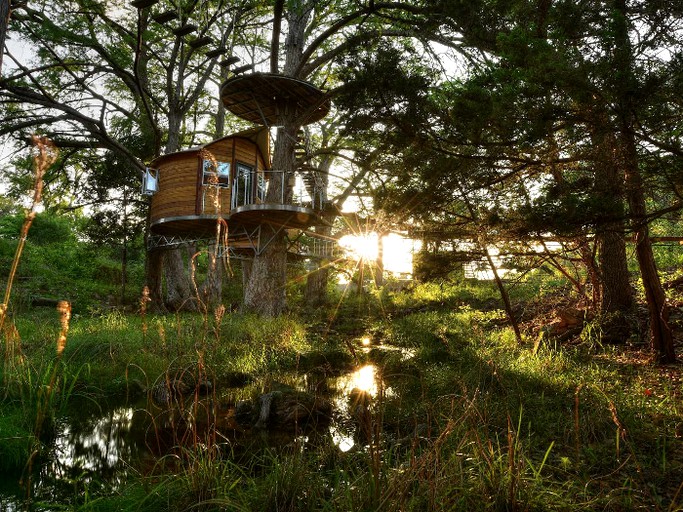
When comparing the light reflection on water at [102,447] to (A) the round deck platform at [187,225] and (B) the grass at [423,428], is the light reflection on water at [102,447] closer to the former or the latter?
(B) the grass at [423,428]

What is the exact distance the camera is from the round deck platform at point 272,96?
1305 centimetres

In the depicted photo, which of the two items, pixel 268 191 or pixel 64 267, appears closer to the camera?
pixel 268 191

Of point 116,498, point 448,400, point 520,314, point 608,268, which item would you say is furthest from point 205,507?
point 520,314

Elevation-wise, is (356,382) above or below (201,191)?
below

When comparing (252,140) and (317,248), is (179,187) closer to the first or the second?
(252,140)

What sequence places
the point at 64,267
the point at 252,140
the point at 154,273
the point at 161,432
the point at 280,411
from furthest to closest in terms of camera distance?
the point at 64,267 → the point at 252,140 → the point at 154,273 → the point at 280,411 → the point at 161,432

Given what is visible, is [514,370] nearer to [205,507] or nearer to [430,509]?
[430,509]

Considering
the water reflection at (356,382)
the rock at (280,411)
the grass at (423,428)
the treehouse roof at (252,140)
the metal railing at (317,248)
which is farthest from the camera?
the metal railing at (317,248)

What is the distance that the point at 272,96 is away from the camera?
14.0 m

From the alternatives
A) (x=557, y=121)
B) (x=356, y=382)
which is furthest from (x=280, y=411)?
(x=557, y=121)

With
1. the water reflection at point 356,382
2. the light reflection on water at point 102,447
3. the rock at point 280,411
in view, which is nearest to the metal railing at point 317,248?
the water reflection at point 356,382

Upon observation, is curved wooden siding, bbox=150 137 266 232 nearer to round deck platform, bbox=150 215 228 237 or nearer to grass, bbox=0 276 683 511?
round deck platform, bbox=150 215 228 237

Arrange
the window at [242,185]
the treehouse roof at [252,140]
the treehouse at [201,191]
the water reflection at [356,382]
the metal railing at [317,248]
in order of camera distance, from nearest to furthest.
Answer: the water reflection at [356,382], the treehouse at [201,191], the treehouse roof at [252,140], the window at [242,185], the metal railing at [317,248]

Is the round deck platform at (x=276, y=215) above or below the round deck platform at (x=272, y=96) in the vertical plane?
below
